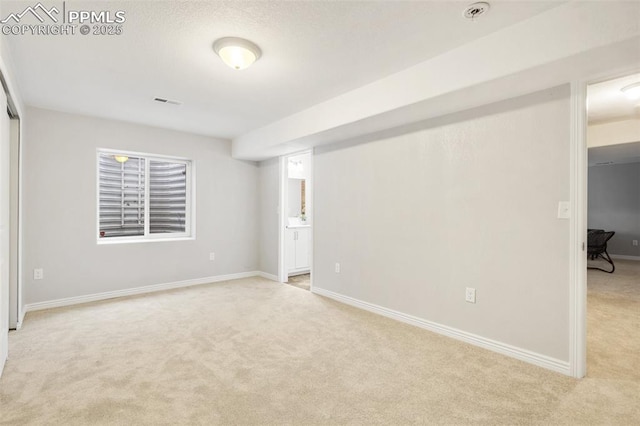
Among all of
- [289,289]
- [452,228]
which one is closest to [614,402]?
[452,228]

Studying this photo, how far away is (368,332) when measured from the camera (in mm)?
3059

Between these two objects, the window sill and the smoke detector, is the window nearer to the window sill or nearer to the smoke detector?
the window sill

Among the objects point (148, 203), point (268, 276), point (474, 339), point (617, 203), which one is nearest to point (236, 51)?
point (474, 339)

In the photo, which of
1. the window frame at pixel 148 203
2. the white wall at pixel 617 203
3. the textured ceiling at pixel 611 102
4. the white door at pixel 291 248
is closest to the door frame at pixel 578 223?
the textured ceiling at pixel 611 102

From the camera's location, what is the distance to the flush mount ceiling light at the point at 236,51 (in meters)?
2.24

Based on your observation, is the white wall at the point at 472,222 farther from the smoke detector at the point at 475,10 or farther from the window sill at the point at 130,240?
the window sill at the point at 130,240

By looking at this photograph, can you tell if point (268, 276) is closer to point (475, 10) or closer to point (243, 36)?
point (243, 36)

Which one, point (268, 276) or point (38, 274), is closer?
point (38, 274)

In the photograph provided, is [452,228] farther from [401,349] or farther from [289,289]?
[289,289]

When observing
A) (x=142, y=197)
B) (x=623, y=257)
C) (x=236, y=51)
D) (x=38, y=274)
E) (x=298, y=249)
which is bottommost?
(x=623, y=257)

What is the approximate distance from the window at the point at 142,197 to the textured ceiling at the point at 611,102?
207 inches

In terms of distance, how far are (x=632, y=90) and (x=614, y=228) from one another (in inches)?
261

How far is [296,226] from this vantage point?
5.67m

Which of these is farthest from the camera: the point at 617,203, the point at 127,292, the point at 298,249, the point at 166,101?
the point at 617,203
